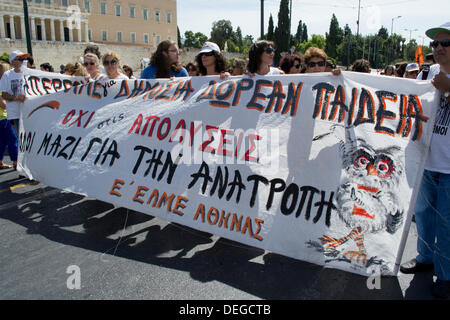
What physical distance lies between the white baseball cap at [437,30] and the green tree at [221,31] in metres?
97.6

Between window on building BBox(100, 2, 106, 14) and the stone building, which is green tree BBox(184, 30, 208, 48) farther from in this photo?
window on building BBox(100, 2, 106, 14)

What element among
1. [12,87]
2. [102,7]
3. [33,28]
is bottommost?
[12,87]

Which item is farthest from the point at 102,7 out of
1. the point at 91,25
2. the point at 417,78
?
the point at 417,78

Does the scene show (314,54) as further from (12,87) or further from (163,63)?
(12,87)

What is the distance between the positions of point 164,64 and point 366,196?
339 centimetres

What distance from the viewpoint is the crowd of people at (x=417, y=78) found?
2.65m

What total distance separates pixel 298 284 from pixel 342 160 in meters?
1.05

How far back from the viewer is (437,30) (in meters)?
2.69

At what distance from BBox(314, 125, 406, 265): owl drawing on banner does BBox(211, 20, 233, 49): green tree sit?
321 feet

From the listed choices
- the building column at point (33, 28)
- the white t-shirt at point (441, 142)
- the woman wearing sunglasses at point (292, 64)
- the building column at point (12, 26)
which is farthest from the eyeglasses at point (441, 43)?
the building column at point (33, 28)

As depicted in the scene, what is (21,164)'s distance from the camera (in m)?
4.87

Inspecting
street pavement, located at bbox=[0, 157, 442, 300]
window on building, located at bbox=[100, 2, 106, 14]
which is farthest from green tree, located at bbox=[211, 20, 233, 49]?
street pavement, located at bbox=[0, 157, 442, 300]

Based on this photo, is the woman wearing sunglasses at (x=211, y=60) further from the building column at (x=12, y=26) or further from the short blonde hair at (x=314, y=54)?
the building column at (x=12, y=26)
